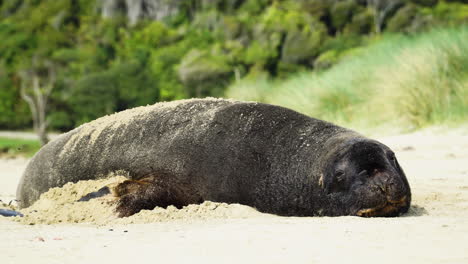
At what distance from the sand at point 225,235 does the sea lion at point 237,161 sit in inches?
6.2

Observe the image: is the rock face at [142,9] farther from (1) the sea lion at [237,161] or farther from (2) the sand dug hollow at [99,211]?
(2) the sand dug hollow at [99,211]

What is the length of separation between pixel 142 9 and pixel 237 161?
7352 cm

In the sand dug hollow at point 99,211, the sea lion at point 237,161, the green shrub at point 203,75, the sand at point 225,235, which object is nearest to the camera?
the sand at point 225,235

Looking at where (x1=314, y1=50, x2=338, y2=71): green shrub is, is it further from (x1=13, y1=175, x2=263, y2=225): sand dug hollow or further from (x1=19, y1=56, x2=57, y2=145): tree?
(x1=13, y1=175, x2=263, y2=225): sand dug hollow

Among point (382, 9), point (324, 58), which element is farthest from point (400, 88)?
point (382, 9)

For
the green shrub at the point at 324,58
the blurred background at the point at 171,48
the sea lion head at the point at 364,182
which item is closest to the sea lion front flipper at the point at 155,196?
the sea lion head at the point at 364,182

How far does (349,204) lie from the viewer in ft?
14.4

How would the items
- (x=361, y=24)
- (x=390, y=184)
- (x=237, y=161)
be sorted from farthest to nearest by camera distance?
1. (x=361, y=24)
2. (x=237, y=161)
3. (x=390, y=184)

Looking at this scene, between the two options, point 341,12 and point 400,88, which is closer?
point 400,88

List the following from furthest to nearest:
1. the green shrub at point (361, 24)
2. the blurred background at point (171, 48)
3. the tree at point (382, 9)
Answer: the tree at point (382, 9), the green shrub at point (361, 24), the blurred background at point (171, 48)

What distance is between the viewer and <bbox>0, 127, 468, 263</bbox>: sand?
3199 mm

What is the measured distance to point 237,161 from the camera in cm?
491

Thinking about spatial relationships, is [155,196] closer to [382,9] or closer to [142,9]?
[382,9]

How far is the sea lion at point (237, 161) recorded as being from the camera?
4426 millimetres
